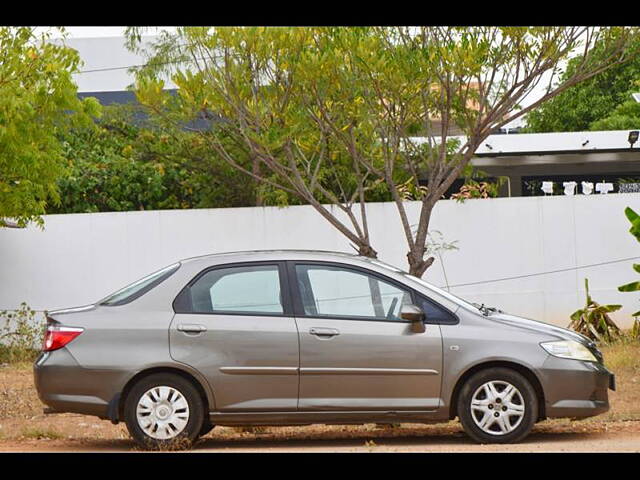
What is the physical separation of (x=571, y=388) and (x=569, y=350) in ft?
1.00

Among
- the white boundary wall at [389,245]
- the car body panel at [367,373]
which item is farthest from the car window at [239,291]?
the white boundary wall at [389,245]

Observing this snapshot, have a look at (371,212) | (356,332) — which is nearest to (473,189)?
(371,212)

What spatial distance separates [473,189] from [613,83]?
87.6 ft

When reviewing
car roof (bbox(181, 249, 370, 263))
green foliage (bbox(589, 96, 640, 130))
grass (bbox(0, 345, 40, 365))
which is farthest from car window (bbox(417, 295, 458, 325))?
green foliage (bbox(589, 96, 640, 130))

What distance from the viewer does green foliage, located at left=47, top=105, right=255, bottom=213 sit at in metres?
18.8

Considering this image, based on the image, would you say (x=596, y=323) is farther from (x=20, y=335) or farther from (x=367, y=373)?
(x=20, y=335)

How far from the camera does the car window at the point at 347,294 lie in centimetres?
855

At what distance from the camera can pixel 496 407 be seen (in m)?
8.37

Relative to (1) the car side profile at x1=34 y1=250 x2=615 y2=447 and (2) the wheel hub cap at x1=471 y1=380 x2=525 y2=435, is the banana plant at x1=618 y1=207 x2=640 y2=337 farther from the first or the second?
(2) the wheel hub cap at x1=471 y1=380 x2=525 y2=435

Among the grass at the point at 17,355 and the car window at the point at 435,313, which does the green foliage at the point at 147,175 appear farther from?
the car window at the point at 435,313

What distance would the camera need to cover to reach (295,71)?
42.6 feet

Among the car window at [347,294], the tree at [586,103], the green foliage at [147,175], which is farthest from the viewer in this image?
the tree at [586,103]

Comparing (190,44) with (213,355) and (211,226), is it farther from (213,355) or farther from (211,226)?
(213,355)

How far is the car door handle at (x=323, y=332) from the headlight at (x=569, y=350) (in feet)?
5.24
